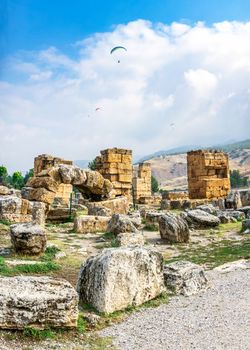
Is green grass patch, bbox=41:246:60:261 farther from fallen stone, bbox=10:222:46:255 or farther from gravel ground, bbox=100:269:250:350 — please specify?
gravel ground, bbox=100:269:250:350

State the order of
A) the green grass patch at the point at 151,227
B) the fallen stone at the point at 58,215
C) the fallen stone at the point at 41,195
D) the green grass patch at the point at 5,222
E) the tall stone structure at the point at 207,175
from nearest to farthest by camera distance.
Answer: the green grass patch at the point at 5,222, the green grass patch at the point at 151,227, the fallen stone at the point at 41,195, the fallen stone at the point at 58,215, the tall stone structure at the point at 207,175

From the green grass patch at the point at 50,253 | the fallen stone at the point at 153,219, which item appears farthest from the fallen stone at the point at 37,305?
the fallen stone at the point at 153,219

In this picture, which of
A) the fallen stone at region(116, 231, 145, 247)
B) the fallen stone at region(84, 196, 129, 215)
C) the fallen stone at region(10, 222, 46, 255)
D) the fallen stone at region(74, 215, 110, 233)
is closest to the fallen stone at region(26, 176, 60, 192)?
the fallen stone at region(84, 196, 129, 215)

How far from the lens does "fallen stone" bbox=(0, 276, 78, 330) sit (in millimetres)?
4602

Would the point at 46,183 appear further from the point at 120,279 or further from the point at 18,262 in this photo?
the point at 120,279

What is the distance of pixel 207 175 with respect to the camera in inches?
926

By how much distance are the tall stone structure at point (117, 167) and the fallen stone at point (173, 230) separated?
9370 millimetres

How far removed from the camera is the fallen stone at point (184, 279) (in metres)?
6.62

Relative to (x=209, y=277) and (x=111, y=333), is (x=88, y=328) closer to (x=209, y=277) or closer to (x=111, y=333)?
(x=111, y=333)

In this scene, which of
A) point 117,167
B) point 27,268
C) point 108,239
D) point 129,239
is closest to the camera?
point 27,268

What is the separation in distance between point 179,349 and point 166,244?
714 centimetres

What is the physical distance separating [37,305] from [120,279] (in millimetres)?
1369

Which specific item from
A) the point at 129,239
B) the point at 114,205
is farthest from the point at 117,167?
the point at 129,239

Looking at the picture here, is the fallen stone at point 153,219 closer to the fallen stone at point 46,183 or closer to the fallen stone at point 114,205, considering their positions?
the fallen stone at point 114,205
